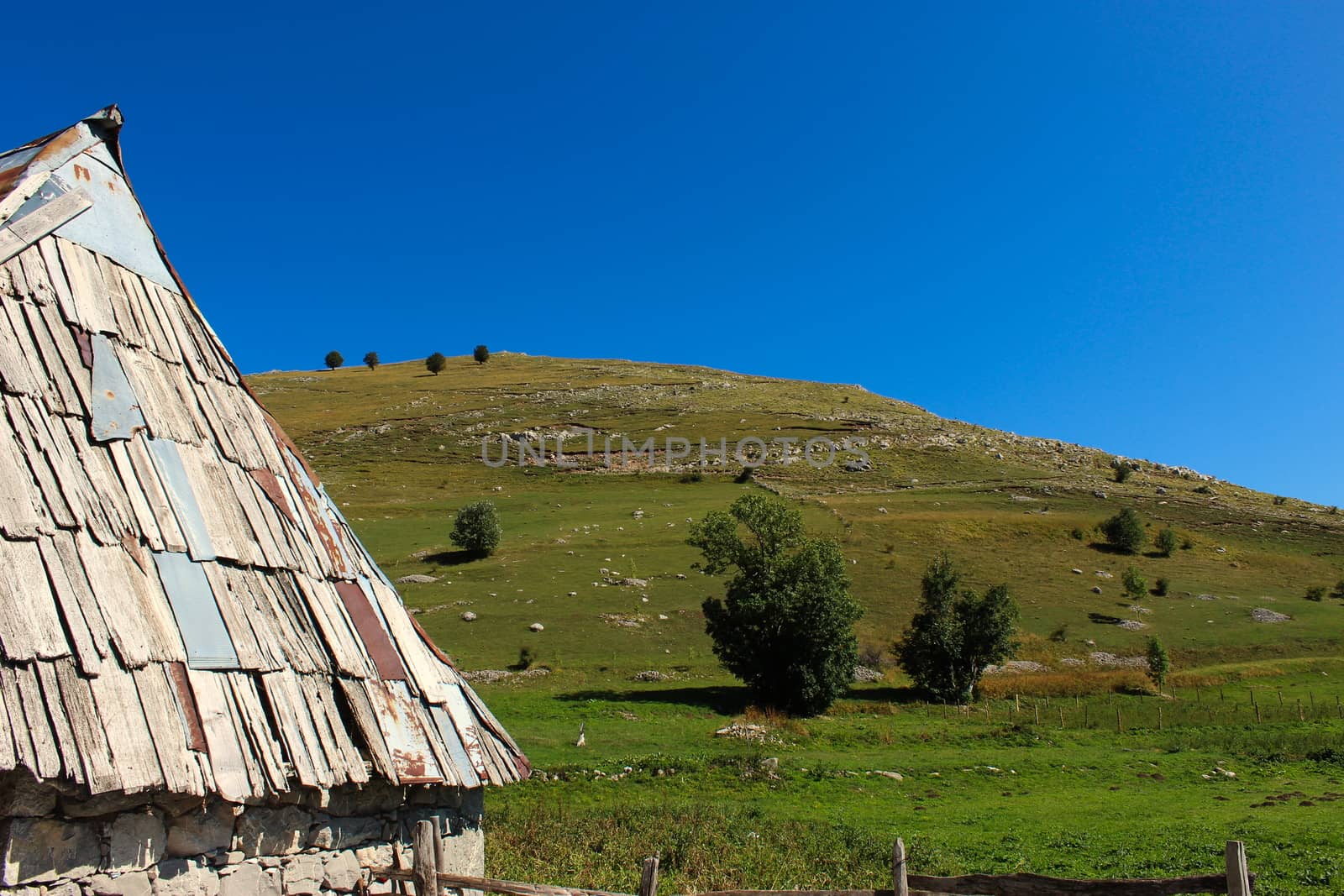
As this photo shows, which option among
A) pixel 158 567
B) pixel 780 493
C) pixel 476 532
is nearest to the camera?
pixel 158 567

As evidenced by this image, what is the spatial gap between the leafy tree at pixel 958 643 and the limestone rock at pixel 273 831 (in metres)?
37.3

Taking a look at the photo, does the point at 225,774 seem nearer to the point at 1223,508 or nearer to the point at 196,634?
the point at 196,634

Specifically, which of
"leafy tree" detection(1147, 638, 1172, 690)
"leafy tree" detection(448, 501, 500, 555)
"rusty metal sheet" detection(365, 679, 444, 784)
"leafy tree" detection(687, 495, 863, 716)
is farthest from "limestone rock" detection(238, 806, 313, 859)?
"leafy tree" detection(448, 501, 500, 555)

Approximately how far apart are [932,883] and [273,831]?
20.3 ft

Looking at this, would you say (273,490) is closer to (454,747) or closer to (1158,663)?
(454,747)

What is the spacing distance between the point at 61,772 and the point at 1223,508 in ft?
345

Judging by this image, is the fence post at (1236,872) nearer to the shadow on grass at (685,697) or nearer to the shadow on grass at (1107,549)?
the shadow on grass at (685,697)

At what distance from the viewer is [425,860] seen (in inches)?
301

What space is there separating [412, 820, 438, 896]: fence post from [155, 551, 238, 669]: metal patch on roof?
7.88 feet

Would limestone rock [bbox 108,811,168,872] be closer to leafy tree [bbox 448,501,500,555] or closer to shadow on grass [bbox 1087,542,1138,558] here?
leafy tree [bbox 448,501,500,555]

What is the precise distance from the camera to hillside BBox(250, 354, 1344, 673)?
49.2 meters

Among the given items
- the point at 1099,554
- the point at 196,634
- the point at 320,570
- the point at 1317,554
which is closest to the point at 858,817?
the point at 320,570

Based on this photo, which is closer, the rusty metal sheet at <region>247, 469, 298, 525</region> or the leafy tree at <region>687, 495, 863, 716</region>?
the rusty metal sheet at <region>247, 469, 298, 525</region>

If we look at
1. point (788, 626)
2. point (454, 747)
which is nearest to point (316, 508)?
point (454, 747)
